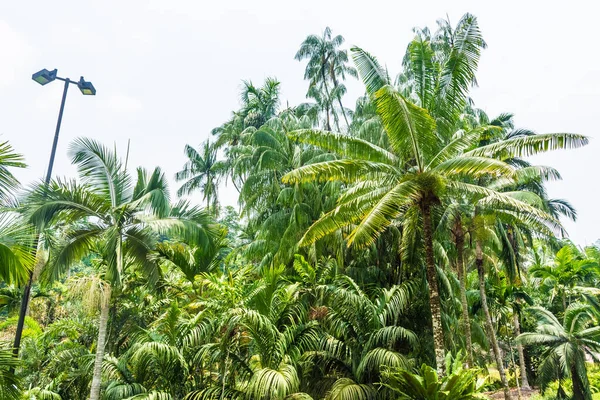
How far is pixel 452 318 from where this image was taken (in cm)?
1350

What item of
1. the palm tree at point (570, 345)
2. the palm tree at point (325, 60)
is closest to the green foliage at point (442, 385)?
the palm tree at point (570, 345)

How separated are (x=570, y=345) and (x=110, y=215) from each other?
644 inches

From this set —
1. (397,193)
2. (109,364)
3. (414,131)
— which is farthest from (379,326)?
(109,364)

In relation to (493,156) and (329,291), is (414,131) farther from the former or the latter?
(329,291)

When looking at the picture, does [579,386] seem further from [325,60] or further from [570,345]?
[325,60]

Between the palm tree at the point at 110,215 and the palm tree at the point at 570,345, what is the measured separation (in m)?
13.4

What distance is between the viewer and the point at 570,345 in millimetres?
15688

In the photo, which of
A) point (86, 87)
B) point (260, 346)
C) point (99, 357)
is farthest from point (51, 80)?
point (260, 346)

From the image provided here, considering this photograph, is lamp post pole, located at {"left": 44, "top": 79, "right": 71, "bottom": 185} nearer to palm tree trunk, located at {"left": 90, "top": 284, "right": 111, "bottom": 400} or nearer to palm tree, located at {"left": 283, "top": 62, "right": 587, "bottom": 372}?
palm tree trunk, located at {"left": 90, "top": 284, "right": 111, "bottom": 400}

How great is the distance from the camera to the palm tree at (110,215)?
9.25m

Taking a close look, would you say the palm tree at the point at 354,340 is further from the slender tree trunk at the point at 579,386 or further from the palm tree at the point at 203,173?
the palm tree at the point at 203,173

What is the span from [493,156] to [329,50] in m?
17.7

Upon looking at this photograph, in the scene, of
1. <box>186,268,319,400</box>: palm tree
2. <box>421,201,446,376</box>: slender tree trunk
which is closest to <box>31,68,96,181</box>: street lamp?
<box>186,268,319,400</box>: palm tree

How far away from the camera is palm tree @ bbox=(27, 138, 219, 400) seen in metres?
9.25
